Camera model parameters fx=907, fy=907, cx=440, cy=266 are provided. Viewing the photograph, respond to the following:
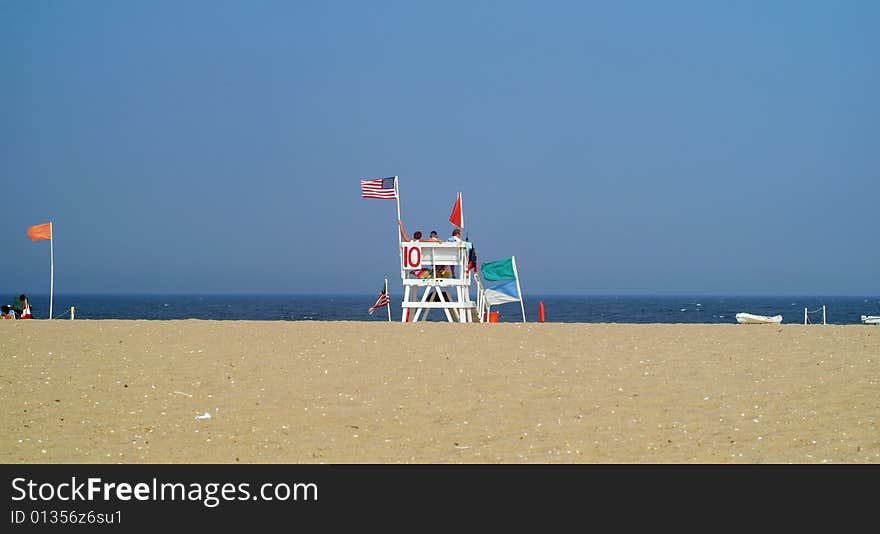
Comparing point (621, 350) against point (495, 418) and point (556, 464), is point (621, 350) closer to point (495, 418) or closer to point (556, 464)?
point (495, 418)

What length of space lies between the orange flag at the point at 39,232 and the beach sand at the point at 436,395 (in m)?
11.7

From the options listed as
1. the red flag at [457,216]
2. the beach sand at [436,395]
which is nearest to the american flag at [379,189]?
the red flag at [457,216]

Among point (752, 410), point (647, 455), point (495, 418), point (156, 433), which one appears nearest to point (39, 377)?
point (156, 433)

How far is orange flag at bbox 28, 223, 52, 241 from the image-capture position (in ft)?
93.1

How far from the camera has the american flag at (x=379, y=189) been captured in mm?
25516

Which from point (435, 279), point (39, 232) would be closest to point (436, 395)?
point (435, 279)

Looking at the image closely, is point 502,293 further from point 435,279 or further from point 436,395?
point 436,395

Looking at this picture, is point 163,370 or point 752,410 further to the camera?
point 163,370

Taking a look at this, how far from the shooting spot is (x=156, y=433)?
10.4m

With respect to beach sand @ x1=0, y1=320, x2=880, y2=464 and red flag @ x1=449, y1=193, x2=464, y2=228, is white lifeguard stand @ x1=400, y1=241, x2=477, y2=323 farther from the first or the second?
beach sand @ x1=0, y1=320, x2=880, y2=464

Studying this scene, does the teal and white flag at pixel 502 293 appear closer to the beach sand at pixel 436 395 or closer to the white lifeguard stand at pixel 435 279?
the white lifeguard stand at pixel 435 279

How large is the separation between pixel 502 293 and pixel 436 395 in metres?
14.3

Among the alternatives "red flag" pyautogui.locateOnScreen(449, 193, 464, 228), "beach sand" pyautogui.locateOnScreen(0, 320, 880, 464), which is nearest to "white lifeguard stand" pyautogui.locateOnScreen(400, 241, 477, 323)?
"red flag" pyautogui.locateOnScreen(449, 193, 464, 228)
